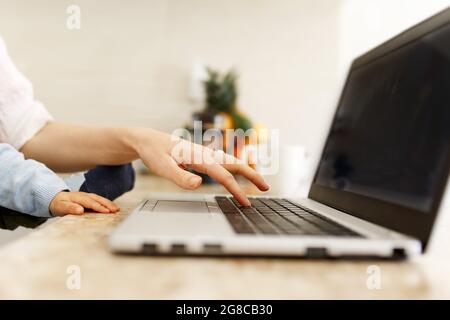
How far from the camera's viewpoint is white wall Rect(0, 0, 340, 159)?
6.44 feet

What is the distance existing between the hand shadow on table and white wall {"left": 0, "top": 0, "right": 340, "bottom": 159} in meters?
1.23

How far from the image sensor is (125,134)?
84 centimetres

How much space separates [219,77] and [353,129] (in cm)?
124

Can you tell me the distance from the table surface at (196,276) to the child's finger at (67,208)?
18 cm

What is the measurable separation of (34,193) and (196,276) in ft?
1.30

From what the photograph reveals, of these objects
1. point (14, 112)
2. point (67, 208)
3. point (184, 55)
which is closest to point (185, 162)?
point (67, 208)

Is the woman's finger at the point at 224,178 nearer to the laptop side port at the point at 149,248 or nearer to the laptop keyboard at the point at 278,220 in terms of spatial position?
the laptop keyboard at the point at 278,220

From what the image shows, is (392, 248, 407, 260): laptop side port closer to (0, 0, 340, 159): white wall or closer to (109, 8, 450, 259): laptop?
(109, 8, 450, 259): laptop

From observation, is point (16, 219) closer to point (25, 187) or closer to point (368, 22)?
point (25, 187)

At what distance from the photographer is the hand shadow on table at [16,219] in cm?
74

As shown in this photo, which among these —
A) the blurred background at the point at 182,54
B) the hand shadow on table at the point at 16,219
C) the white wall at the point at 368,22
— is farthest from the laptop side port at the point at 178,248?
the white wall at the point at 368,22

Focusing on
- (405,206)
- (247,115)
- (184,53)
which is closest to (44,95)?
(184,53)
